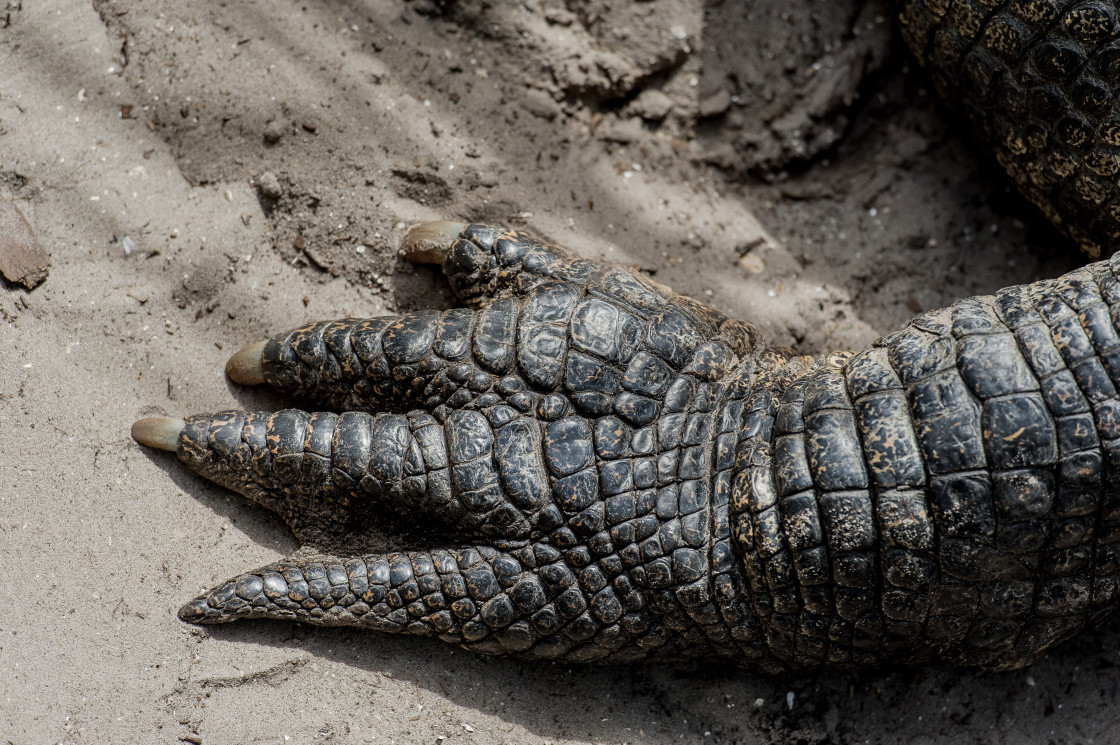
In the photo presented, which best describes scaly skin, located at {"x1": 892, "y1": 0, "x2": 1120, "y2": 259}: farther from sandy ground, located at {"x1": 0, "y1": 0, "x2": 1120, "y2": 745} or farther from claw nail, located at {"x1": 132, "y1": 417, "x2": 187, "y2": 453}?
claw nail, located at {"x1": 132, "y1": 417, "x2": 187, "y2": 453}

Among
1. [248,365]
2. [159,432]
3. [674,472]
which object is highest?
[674,472]

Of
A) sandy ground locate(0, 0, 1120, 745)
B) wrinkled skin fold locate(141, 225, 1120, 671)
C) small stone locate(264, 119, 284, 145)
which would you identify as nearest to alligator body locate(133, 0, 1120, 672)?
wrinkled skin fold locate(141, 225, 1120, 671)

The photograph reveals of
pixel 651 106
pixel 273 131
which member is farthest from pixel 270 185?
pixel 651 106

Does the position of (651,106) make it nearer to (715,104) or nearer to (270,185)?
(715,104)

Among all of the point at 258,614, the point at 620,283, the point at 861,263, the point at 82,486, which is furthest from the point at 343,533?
the point at 861,263

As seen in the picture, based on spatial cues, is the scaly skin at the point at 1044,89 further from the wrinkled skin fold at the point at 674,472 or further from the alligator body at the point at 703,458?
the wrinkled skin fold at the point at 674,472

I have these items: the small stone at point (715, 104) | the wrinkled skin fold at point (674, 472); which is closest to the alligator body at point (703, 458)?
the wrinkled skin fold at point (674, 472)

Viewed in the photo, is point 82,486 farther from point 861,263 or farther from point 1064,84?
point 1064,84
